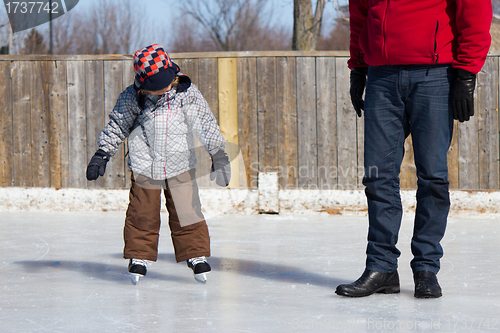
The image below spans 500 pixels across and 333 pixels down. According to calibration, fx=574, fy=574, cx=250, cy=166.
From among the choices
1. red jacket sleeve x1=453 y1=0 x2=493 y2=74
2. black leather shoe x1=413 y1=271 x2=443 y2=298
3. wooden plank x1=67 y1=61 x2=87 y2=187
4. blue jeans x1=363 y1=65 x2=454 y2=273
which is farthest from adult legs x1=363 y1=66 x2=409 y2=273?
wooden plank x1=67 y1=61 x2=87 y2=187

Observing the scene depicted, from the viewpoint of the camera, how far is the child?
271cm

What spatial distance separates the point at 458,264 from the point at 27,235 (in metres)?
2.86

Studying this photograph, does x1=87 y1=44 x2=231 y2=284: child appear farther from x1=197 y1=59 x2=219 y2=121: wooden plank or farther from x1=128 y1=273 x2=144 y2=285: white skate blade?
x1=197 y1=59 x2=219 y2=121: wooden plank

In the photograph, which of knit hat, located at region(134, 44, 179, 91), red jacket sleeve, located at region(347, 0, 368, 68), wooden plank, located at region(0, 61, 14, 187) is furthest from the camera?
wooden plank, located at region(0, 61, 14, 187)

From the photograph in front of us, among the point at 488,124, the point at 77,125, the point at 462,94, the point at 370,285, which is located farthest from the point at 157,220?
the point at 488,124

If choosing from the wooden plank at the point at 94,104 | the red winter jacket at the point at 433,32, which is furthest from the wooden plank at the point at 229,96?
the red winter jacket at the point at 433,32

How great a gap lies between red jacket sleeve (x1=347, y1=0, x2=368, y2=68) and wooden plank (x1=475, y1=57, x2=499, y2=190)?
285cm

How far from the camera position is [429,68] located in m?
2.28

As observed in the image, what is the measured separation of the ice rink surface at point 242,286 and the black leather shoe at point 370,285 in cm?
4

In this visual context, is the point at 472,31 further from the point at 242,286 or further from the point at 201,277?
the point at 201,277

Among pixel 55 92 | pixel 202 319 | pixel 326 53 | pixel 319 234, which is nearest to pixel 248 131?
pixel 326 53

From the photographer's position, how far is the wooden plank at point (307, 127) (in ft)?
16.9

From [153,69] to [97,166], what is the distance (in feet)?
1.69

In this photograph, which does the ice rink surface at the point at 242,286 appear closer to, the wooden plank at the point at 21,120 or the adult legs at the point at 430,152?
the adult legs at the point at 430,152
